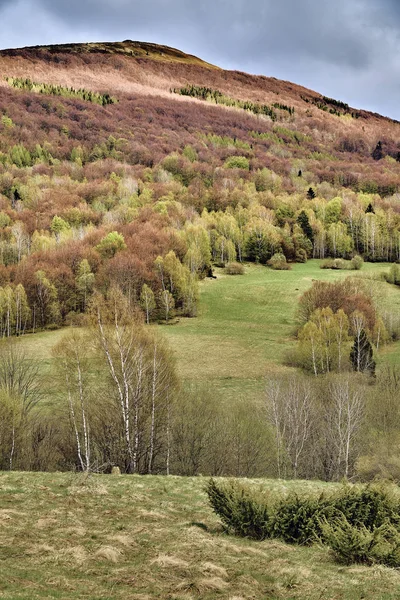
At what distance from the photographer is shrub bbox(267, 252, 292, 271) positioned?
137 meters

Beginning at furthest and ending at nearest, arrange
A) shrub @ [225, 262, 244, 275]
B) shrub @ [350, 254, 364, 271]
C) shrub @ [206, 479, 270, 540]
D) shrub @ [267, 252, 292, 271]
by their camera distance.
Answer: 1. shrub @ [267, 252, 292, 271]
2. shrub @ [350, 254, 364, 271]
3. shrub @ [225, 262, 244, 275]
4. shrub @ [206, 479, 270, 540]

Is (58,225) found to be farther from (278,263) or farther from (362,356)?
(362,356)

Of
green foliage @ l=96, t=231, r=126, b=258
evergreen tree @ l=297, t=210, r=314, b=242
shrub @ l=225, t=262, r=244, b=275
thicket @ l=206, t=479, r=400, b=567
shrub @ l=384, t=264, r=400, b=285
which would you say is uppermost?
evergreen tree @ l=297, t=210, r=314, b=242

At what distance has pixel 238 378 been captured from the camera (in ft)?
230

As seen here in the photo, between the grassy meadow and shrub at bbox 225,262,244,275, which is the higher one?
shrub at bbox 225,262,244,275

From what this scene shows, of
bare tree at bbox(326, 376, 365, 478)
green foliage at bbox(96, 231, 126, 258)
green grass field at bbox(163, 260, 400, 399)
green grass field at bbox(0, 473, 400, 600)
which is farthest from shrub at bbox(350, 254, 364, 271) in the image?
green grass field at bbox(0, 473, 400, 600)

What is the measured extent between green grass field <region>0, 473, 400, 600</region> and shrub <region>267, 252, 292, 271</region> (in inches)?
4723

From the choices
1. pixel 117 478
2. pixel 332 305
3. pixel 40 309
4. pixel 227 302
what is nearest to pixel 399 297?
pixel 332 305

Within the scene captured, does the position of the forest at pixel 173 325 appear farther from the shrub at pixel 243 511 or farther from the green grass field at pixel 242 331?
the shrub at pixel 243 511

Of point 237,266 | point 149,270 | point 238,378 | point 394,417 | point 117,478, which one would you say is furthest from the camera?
point 237,266

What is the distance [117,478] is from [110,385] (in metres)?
21.5

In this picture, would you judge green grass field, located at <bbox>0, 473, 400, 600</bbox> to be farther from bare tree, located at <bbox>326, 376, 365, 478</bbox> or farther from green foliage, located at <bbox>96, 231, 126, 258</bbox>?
green foliage, located at <bbox>96, 231, 126, 258</bbox>

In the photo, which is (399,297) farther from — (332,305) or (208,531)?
(208,531)

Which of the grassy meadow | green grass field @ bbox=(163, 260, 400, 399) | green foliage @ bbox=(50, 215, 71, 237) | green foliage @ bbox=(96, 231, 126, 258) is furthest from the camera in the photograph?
green foliage @ bbox=(50, 215, 71, 237)
